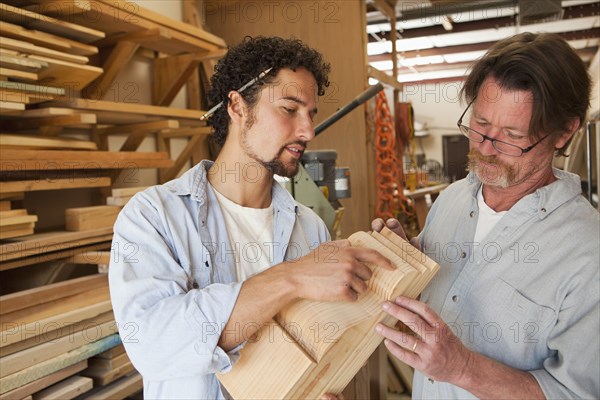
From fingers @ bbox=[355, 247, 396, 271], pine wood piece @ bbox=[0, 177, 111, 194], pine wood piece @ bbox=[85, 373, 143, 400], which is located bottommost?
pine wood piece @ bbox=[85, 373, 143, 400]

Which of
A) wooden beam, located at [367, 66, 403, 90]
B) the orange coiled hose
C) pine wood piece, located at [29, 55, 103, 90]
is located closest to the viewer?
pine wood piece, located at [29, 55, 103, 90]

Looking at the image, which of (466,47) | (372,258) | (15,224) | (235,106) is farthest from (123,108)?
(466,47)

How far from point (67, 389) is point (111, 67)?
5.01 feet

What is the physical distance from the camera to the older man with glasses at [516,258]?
1168mm

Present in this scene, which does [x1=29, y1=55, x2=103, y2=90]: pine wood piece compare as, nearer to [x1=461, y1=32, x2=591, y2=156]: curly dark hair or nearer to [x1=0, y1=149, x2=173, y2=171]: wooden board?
[x1=0, y1=149, x2=173, y2=171]: wooden board

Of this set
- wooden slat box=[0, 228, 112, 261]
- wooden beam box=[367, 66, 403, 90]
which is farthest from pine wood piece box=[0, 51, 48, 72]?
wooden beam box=[367, 66, 403, 90]

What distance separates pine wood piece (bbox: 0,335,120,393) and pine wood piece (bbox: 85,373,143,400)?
22 cm

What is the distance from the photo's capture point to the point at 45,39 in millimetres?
1925

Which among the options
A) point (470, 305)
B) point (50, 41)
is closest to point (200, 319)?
point (470, 305)

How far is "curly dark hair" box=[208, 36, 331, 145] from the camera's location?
1567mm

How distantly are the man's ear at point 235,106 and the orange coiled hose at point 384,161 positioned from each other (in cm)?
263

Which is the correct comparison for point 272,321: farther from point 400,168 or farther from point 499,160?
point 400,168

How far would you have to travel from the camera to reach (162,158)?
2.41m

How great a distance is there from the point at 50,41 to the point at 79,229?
0.75 meters
